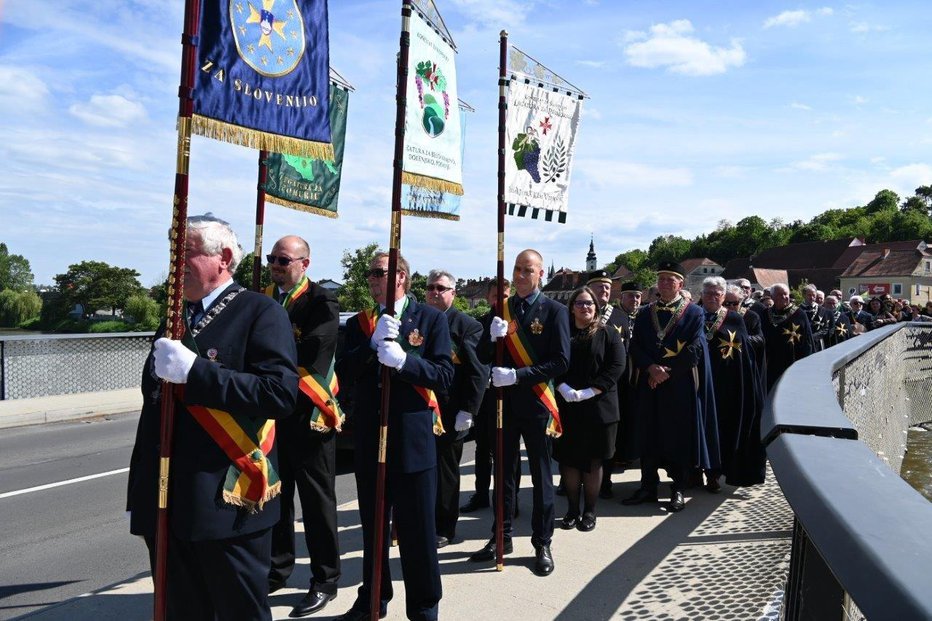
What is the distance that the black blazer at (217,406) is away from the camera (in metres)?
2.66

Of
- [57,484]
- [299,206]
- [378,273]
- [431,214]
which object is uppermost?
[299,206]

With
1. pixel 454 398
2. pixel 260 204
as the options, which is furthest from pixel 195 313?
pixel 454 398

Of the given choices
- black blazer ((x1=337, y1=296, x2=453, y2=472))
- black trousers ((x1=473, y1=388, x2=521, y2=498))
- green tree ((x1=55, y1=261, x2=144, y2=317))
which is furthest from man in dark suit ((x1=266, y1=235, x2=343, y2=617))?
green tree ((x1=55, y1=261, x2=144, y2=317))

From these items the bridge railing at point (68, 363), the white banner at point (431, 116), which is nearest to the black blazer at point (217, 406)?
the white banner at point (431, 116)

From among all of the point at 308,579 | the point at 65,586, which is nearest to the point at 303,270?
the point at 308,579

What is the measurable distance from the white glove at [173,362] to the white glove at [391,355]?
4.41ft

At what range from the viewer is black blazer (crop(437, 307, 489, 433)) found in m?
5.55

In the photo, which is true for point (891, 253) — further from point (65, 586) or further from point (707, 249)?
point (65, 586)

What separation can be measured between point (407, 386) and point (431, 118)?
66.4 inches

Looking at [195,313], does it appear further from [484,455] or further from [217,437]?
[484,455]

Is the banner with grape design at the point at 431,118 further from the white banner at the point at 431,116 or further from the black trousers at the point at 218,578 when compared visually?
the black trousers at the point at 218,578

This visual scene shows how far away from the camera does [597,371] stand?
5.94 m

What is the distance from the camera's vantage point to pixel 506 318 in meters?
5.27

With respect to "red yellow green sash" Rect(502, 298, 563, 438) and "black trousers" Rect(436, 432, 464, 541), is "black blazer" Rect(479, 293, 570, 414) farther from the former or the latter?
"black trousers" Rect(436, 432, 464, 541)
